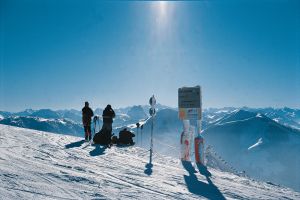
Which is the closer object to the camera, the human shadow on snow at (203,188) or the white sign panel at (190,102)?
the human shadow on snow at (203,188)

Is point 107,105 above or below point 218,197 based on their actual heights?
above

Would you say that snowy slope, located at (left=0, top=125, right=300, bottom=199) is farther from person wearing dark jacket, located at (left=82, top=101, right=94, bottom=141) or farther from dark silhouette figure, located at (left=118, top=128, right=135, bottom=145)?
dark silhouette figure, located at (left=118, top=128, right=135, bottom=145)

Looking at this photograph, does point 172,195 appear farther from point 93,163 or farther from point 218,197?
point 93,163

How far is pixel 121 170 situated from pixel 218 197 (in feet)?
11.5

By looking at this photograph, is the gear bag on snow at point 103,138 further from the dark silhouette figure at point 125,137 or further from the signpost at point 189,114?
the signpost at point 189,114

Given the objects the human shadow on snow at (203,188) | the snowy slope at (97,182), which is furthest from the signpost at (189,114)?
the human shadow on snow at (203,188)

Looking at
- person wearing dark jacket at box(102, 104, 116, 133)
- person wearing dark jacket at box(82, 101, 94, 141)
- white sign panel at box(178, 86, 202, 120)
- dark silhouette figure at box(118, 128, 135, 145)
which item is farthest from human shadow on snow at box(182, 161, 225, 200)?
dark silhouette figure at box(118, 128, 135, 145)

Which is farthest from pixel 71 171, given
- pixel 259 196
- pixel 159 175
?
pixel 259 196

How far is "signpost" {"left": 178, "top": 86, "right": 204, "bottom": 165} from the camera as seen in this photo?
1423 cm

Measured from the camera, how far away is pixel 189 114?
48.8 feet

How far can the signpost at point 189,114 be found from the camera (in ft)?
46.7

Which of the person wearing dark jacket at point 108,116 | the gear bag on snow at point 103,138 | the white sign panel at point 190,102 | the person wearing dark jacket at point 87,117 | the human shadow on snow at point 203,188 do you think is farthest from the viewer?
the person wearing dark jacket at point 87,117

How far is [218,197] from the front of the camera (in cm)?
774

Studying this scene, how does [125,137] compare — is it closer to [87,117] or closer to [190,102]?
[87,117]
